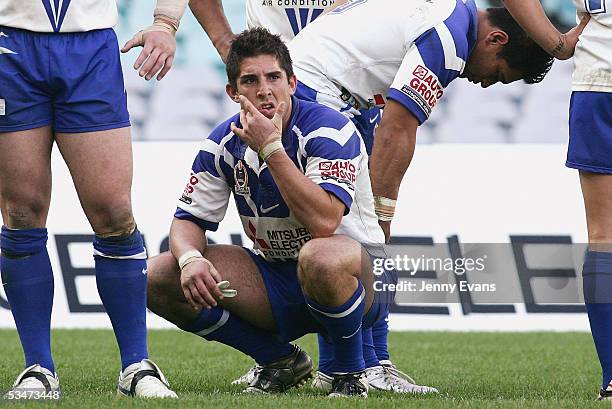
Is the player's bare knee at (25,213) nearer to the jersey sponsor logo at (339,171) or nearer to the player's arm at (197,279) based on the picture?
the player's arm at (197,279)

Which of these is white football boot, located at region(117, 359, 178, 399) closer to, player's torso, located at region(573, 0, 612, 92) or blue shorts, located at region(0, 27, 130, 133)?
blue shorts, located at region(0, 27, 130, 133)

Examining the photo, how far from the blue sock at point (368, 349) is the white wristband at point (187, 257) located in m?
0.83

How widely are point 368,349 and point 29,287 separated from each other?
1425mm

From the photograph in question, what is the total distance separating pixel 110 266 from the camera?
4.29m

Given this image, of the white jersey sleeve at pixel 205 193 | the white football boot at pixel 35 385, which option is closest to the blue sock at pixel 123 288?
the white football boot at pixel 35 385

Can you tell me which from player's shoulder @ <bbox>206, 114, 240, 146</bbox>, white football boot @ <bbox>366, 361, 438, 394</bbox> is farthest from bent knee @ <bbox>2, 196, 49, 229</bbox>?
white football boot @ <bbox>366, 361, 438, 394</bbox>

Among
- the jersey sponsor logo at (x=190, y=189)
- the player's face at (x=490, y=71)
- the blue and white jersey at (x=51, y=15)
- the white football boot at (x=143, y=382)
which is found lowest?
the white football boot at (x=143, y=382)

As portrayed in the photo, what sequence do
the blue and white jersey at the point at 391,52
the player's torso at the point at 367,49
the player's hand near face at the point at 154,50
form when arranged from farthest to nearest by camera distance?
the player's torso at the point at 367,49 → the blue and white jersey at the point at 391,52 → the player's hand near face at the point at 154,50

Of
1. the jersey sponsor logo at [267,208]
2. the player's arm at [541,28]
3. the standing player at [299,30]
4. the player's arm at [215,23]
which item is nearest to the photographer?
the jersey sponsor logo at [267,208]

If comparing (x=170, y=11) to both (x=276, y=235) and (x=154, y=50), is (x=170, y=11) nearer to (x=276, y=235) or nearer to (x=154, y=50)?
(x=154, y=50)

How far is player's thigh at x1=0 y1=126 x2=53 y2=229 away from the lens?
13.5ft

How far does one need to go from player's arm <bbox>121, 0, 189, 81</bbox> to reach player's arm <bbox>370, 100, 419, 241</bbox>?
1.07m

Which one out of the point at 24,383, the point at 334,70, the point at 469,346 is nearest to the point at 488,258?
the point at 469,346

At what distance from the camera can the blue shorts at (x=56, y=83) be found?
13.4 feet
